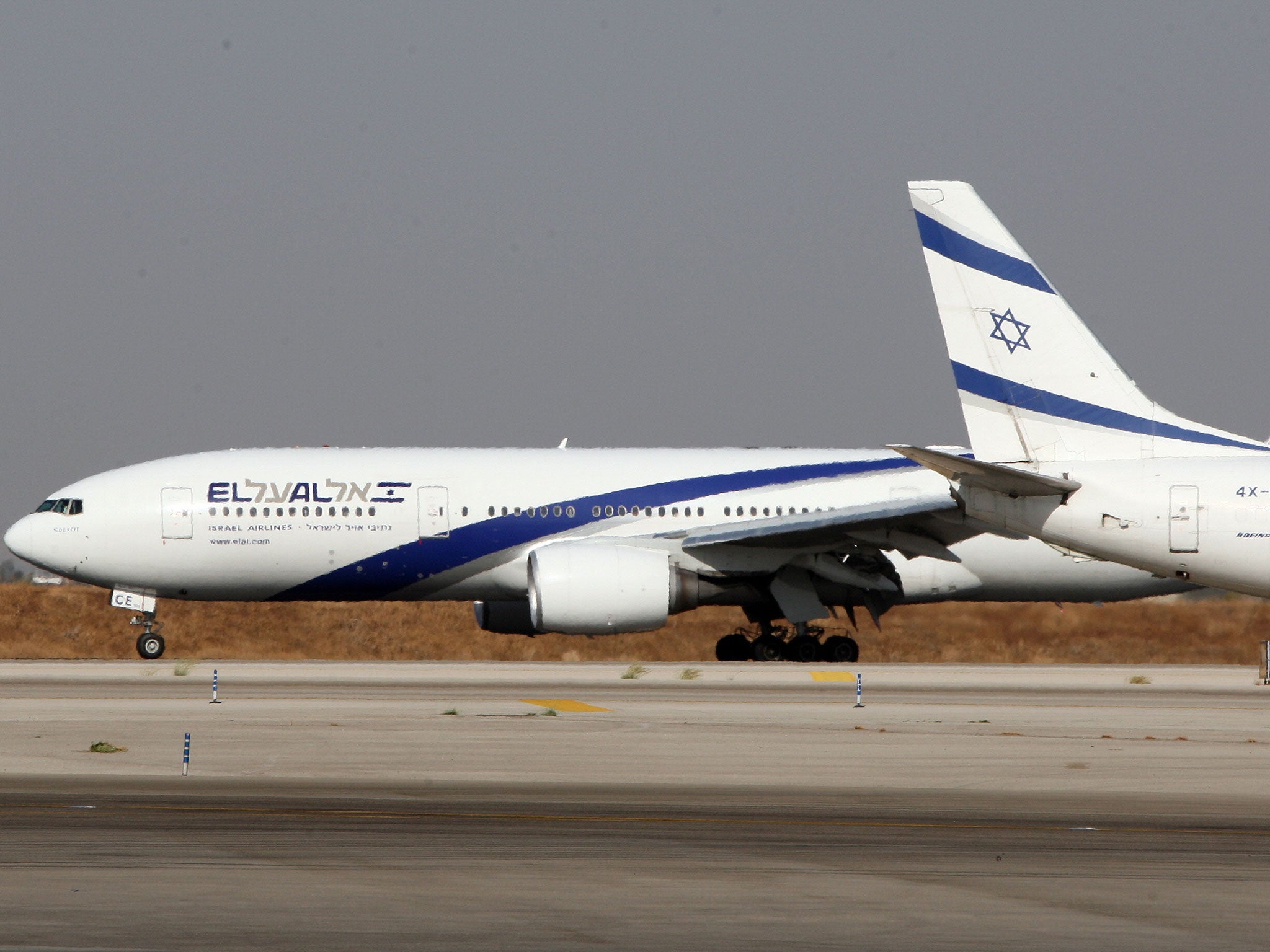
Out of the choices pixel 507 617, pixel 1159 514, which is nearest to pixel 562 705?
pixel 1159 514

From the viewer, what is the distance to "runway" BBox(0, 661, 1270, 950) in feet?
31.0

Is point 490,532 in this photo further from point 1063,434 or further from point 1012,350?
point 1063,434

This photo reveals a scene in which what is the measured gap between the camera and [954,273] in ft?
69.7

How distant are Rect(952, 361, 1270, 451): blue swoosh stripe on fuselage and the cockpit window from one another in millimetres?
18928

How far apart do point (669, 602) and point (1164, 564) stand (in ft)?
A: 39.2

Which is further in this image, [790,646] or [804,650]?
[790,646]

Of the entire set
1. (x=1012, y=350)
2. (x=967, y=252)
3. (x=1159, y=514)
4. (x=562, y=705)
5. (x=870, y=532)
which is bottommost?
(x=562, y=705)

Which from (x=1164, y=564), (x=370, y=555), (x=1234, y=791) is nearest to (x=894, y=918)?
(x=1234, y=791)

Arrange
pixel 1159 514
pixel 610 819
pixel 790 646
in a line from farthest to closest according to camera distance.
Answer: pixel 790 646, pixel 1159 514, pixel 610 819

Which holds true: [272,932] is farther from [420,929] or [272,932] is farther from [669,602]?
[669,602]

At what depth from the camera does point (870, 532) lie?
105ft

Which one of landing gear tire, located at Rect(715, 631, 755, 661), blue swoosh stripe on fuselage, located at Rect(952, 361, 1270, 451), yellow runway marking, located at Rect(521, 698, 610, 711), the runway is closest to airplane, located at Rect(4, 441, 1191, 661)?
landing gear tire, located at Rect(715, 631, 755, 661)

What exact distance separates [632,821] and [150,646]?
2191 cm

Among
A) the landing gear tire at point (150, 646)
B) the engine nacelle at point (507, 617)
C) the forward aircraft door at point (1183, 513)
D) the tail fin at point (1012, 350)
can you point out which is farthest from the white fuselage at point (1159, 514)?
the landing gear tire at point (150, 646)
